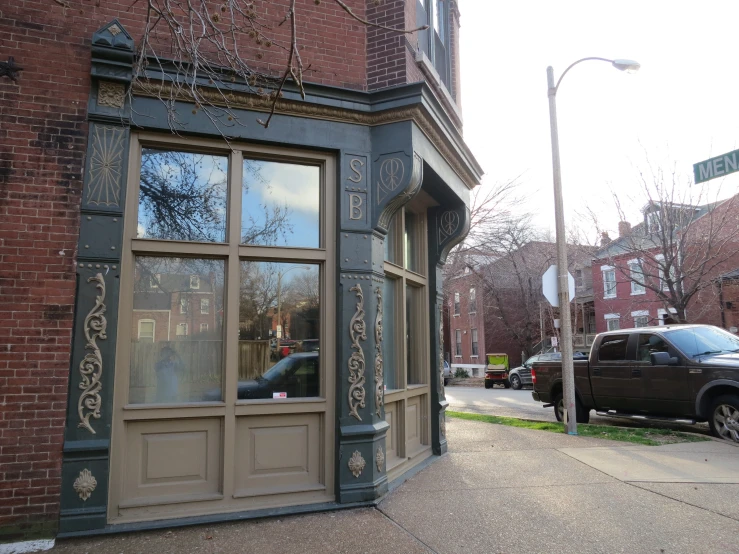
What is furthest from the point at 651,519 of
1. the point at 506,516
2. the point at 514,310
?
the point at 514,310

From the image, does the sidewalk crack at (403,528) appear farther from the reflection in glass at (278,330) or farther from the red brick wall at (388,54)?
the red brick wall at (388,54)

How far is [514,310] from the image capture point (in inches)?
1486

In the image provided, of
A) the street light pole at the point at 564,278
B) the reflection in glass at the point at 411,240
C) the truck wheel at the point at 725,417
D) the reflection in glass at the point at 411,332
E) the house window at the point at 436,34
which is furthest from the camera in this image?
the street light pole at the point at 564,278

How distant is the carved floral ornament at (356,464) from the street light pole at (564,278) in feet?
17.2

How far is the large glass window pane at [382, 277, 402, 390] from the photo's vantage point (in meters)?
6.49

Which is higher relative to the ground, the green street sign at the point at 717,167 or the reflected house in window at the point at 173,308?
the green street sign at the point at 717,167

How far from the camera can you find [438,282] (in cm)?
782

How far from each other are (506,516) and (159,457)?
3134 mm

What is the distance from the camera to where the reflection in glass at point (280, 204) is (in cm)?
546

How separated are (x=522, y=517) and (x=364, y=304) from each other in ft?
7.94

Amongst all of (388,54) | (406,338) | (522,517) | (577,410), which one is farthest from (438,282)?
(577,410)

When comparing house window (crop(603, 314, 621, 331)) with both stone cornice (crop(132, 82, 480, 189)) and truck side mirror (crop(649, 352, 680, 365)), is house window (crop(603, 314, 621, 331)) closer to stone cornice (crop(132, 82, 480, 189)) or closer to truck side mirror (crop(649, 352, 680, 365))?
truck side mirror (crop(649, 352, 680, 365))

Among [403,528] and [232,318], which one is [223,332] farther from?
[403,528]

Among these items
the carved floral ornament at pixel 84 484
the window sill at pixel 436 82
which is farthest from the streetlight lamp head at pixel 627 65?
the carved floral ornament at pixel 84 484
